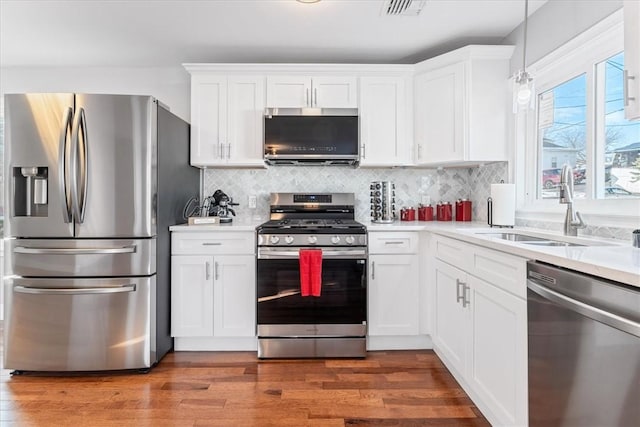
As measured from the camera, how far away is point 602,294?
111cm

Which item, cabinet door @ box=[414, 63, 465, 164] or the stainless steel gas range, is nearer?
the stainless steel gas range

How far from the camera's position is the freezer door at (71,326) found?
2.48 meters

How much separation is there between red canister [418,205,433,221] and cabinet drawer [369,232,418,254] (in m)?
0.66

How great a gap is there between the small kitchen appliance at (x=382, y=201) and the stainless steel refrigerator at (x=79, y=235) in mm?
1716

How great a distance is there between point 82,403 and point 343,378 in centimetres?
150

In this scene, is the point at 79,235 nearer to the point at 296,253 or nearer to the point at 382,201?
the point at 296,253

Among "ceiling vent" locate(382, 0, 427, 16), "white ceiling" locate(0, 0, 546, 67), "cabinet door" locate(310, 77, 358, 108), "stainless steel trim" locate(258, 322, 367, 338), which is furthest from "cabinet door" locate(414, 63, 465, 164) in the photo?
"stainless steel trim" locate(258, 322, 367, 338)

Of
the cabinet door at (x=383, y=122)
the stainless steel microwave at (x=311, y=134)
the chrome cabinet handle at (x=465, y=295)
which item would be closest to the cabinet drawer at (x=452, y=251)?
the chrome cabinet handle at (x=465, y=295)

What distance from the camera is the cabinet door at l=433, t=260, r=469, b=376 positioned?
86.8 inches

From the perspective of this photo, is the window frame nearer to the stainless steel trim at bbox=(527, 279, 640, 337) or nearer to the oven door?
the stainless steel trim at bbox=(527, 279, 640, 337)

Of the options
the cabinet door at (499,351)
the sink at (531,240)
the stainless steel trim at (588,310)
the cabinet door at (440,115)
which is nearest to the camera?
the stainless steel trim at (588,310)

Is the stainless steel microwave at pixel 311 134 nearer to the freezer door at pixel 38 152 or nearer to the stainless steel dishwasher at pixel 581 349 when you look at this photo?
the freezer door at pixel 38 152

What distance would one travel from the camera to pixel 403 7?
8.05 feet

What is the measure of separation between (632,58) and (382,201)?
6.72 feet
